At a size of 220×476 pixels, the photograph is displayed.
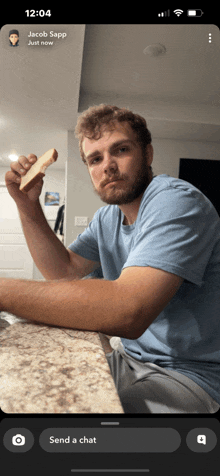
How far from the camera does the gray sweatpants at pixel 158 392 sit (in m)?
0.30

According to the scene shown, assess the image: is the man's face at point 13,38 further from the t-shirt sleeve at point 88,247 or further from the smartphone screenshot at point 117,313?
the t-shirt sleeve at point 88,247

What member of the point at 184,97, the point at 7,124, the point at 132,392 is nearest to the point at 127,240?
the point at 132,392

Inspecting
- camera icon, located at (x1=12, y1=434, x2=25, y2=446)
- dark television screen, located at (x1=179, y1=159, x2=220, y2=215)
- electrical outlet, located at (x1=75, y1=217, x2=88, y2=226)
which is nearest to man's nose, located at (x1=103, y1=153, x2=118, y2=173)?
camera icon, located at (x1=12, y1=434, x2=25, y2=446)

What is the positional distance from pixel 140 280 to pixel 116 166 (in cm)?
33

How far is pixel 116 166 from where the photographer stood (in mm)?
555

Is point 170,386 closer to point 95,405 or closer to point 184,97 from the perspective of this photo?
point 95,405

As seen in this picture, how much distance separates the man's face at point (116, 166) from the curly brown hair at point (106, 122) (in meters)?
0.02

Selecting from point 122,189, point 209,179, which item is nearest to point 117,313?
point 122,189

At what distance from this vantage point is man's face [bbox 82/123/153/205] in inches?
21.7

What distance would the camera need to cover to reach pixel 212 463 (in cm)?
22

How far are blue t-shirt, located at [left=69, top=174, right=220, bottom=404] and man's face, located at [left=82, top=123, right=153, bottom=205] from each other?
0.34ft
